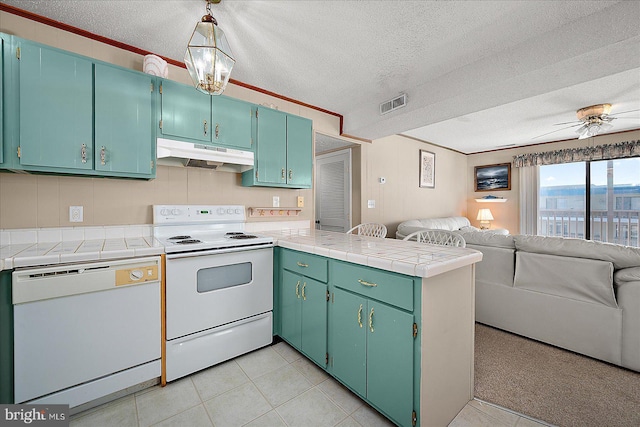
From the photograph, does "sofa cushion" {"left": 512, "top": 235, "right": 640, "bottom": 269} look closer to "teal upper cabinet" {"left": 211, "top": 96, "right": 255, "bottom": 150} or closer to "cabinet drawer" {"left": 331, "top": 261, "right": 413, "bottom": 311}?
"cabinet drawer" {"left": 331, "top": 261, "right": 413, "bottom": 311}

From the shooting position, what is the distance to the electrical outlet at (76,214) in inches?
73.4

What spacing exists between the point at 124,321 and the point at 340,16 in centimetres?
233

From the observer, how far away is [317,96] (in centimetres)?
293

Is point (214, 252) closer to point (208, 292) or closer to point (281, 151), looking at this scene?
point (208, 292)

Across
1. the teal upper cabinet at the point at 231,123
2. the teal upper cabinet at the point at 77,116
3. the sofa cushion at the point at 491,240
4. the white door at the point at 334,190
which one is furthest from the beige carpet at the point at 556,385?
the teal upper cabinet at the point at 77,116

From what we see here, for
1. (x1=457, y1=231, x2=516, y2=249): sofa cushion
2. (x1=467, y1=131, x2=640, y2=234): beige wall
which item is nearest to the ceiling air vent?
(x1=457, y1=231, x2=516, y2=249): sofa cushion

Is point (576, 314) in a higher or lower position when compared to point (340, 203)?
lower

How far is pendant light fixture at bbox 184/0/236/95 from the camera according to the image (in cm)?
145

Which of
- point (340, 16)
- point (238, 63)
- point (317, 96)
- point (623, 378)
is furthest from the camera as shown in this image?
point (317, 96)

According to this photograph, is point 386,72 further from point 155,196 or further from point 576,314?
point 576,314

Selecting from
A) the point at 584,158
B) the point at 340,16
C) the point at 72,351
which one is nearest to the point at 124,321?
the point at 72,351

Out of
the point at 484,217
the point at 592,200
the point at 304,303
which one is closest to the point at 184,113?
the point at 304,303

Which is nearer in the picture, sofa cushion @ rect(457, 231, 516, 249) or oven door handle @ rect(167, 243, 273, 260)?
oven door handle @ rect(167, 243, 273, 260)

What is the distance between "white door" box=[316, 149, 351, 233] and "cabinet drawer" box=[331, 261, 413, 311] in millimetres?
2476
